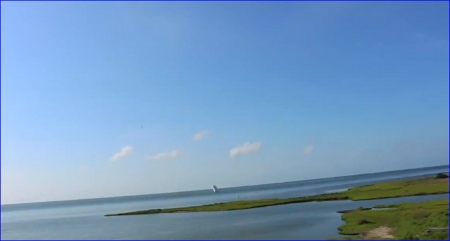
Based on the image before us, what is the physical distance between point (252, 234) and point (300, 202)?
3871 centimetres

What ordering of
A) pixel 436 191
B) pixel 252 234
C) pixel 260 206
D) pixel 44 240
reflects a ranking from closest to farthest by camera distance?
pixel 252 234
pixel 44 240
pixel 436 191
pixel 260 206

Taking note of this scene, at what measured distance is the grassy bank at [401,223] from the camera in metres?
29.8

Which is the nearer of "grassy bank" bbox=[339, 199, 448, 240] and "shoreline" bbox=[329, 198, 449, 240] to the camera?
"shoreline" bbox=[329, 198, 449, 240]

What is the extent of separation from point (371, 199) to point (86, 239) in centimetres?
4230

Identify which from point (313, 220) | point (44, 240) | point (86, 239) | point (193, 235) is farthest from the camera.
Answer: point (44, 240)

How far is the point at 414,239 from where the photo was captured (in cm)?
2784

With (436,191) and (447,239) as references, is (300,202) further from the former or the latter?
(447,239)

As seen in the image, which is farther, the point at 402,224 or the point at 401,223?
the point at 401,223

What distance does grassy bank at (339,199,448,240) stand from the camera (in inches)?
1172

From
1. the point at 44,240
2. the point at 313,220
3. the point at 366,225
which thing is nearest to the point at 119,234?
the point at 44,240

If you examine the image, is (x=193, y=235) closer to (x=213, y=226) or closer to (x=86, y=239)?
(x=213, y=226)

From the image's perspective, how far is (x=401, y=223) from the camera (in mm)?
35000

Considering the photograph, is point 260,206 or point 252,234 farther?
point 260,206

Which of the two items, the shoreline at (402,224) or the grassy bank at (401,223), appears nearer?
the shoreline at (402,224)
